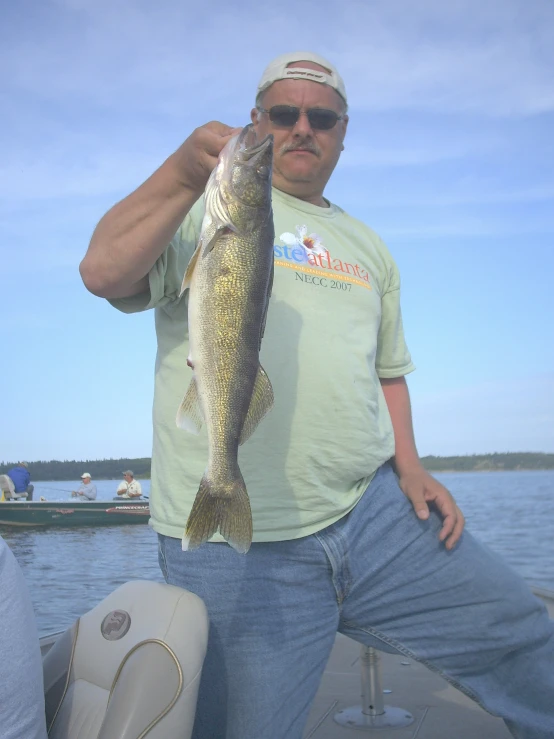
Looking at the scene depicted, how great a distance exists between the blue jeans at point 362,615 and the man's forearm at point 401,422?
A: 11cm

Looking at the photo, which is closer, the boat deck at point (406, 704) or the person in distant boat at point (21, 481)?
the boat deck at point (406, 704)

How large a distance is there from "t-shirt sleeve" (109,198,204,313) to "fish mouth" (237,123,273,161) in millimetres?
406

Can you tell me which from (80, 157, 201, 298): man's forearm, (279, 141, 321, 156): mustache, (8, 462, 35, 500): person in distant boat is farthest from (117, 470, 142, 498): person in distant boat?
(80, 157, 201, 298): man's forearm

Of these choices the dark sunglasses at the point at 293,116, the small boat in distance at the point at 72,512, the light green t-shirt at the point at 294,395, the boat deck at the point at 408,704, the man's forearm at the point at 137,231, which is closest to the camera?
the man's forearm at the point at 137,231

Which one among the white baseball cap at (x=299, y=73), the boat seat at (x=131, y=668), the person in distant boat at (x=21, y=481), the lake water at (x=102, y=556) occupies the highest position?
the white baseball cap at (x=299, y=73)

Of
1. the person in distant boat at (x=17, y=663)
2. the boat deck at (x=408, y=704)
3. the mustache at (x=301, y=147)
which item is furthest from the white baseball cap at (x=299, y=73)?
the boat deck at (x=408, y=704)

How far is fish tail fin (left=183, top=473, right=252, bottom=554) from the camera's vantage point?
206cm

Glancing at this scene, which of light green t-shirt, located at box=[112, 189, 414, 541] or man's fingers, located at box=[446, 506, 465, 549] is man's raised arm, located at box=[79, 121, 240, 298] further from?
man's fingers, located at box=[446, 506, 465, 549]

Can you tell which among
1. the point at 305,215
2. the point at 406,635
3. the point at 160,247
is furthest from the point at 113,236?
the point at 406,635

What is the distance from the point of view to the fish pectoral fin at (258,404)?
7.05 ft

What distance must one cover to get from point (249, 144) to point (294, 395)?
0.92m

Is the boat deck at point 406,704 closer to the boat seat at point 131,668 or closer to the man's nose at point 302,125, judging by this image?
the boat seat at point 131,668

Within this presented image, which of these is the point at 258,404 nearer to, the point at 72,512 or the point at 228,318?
the point at 228,318

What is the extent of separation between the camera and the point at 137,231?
2.10 metres
